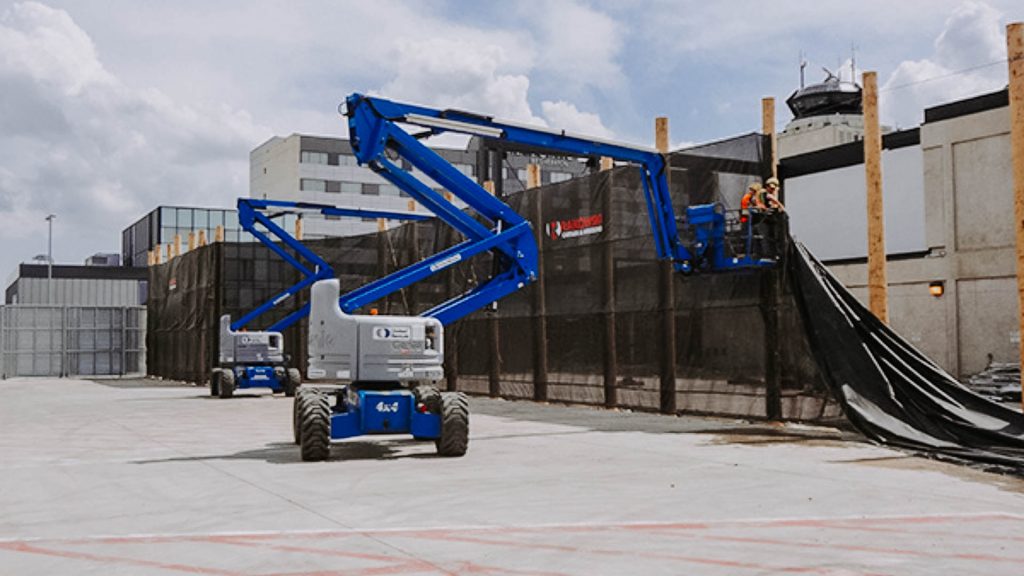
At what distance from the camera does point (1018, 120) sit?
1374 centimetres

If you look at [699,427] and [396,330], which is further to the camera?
[699,427]

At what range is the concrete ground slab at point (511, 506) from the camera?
6773mm

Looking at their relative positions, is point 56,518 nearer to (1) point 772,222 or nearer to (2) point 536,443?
(2) point 536,443

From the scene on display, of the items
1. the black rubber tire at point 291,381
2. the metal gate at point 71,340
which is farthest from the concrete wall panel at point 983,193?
the metal gate at point 71,340

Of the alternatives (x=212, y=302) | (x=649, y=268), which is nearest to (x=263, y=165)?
(x=212, y=302)

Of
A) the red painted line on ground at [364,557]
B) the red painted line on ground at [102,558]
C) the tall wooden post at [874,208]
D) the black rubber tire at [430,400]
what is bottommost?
the red painted line on ground at [102,558]

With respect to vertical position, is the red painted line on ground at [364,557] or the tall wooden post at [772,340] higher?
the tall wooden post at [772,340]

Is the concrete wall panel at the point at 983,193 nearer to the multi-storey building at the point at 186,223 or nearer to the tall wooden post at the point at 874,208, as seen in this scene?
the tall wooden post at the point at 874,208

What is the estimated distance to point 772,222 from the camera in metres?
15.6

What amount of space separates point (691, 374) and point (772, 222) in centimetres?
326

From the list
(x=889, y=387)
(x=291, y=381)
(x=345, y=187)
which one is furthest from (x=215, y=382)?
(x=345, y=187)

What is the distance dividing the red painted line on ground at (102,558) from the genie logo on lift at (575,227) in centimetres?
1426

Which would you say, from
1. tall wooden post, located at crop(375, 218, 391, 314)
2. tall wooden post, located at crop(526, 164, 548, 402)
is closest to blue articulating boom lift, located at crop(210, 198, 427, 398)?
tall wooden post, located at crop(375, 218, 391, 314)

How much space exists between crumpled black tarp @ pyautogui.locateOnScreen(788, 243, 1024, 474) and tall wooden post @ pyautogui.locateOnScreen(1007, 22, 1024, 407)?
983 millimetres
